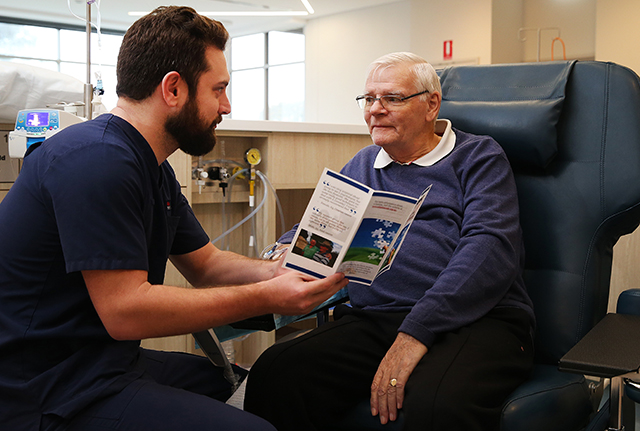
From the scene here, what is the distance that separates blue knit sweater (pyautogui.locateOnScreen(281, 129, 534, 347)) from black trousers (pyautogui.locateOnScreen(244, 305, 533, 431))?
2.1 inches

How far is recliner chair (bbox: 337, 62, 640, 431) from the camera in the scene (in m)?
1.47

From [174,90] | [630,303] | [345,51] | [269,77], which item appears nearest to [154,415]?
[174,90]

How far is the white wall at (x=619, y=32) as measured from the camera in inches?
194

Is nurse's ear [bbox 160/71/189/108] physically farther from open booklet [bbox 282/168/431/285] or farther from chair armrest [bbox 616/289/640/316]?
chair armrest [bbox 616/289/640/316]

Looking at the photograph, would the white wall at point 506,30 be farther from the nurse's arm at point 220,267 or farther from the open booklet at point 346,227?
the open booklet at point 346,227

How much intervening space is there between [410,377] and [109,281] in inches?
25.0

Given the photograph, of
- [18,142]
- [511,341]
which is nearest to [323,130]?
[18,142]

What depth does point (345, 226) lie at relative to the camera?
1.04 metres

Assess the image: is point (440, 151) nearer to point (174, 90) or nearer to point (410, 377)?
point (410, 377)

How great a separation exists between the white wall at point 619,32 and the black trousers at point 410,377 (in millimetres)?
4456

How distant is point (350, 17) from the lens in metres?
8.91

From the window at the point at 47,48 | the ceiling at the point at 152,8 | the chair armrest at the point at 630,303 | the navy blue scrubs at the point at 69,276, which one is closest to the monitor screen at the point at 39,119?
the navy blue scrubs at the point at 69,276

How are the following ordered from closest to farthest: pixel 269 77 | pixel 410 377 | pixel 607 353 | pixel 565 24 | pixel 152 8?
pixel 607 353, pixel 410 377, pixel 565 24, pixel 152 8, pixel 269 77

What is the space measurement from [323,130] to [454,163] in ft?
4.02
